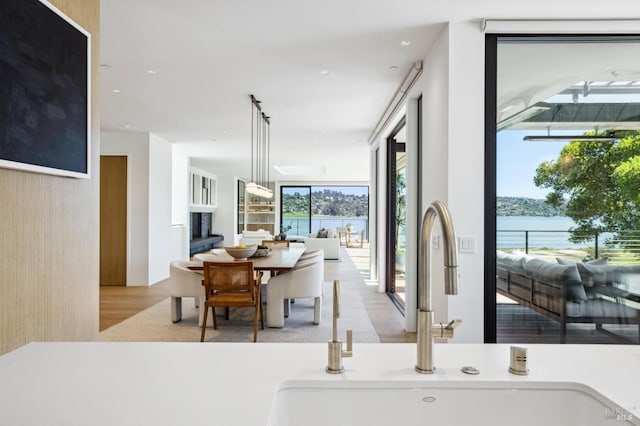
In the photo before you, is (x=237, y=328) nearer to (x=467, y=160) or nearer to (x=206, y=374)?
(x=467, y=160)

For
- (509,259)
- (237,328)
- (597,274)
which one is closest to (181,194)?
(237,328)

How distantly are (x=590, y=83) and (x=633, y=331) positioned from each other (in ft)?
5.32

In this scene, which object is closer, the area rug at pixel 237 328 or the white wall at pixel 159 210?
the area rug at pixel 237 328

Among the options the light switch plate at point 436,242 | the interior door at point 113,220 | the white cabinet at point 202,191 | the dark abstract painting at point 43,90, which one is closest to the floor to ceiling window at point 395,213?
the light switch plate at point 436,242

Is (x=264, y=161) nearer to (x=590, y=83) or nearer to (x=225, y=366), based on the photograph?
(x=590, y=83)

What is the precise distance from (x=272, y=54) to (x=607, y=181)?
2.66 m

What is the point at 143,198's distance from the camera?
6750 millimetres

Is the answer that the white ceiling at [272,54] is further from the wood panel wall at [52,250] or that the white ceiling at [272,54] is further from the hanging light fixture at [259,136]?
the wood panel wall at [52,250]

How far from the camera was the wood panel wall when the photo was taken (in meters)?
1.31

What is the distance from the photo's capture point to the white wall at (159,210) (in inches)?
271

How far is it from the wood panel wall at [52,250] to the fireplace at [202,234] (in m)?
8.77

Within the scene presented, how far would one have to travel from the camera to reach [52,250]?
4.99 feet

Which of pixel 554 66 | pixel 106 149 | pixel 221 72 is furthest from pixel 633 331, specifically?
pixel 106 149

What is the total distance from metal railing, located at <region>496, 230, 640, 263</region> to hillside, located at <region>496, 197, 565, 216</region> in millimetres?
133
